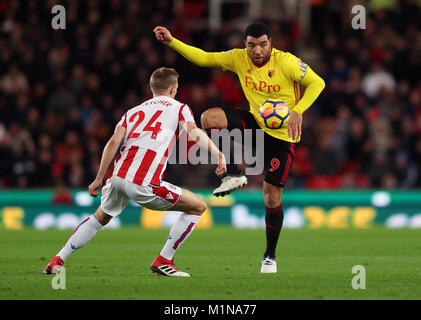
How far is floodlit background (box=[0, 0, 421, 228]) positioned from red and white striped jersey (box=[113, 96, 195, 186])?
7.99 meters

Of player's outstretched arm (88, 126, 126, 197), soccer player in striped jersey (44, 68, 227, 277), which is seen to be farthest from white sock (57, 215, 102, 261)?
player's outstretched arm (88, 126, 126, 197)

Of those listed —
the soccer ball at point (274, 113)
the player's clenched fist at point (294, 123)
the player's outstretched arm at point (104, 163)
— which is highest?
the soccer ball at point (274, 113)

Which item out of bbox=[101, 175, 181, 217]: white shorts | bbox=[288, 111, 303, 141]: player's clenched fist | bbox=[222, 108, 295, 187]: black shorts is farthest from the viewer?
Answer: bbox=[222, 108, 295, 187]: black shorts

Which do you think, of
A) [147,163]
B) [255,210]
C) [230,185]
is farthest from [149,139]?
[255,210]

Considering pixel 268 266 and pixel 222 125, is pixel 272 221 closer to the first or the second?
pixel 268 266

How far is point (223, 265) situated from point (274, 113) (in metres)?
1.82

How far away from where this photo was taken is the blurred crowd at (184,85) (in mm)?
16156

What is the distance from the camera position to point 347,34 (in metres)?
18.7

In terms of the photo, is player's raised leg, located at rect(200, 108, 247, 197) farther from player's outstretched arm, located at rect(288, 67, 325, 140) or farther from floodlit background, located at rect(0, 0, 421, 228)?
floodlit background, located at rect(0, 0, 421, 228)

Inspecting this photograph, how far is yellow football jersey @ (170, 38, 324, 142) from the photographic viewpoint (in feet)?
26.9

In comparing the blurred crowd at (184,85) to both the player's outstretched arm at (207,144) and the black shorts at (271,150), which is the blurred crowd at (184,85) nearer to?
the black shorts at (271,150)

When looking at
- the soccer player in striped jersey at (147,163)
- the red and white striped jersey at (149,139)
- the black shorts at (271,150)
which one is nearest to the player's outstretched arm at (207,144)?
the soccer player in striped jersey at (147,163)

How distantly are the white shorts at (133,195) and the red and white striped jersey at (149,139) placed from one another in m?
0.05

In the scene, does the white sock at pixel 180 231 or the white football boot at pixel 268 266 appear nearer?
the white sock at pixel 180 231
